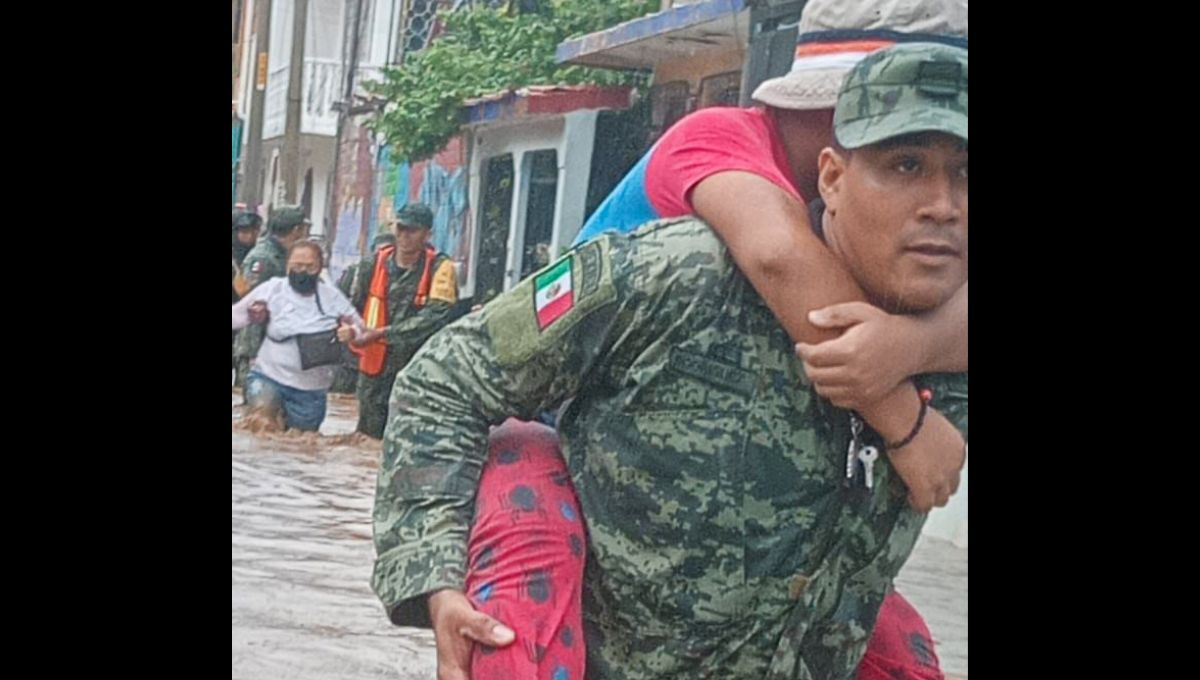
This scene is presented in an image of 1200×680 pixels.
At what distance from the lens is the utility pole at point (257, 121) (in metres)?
4.62

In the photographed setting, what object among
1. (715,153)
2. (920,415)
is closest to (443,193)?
(715,153)

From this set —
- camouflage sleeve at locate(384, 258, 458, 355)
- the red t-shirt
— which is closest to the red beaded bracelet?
the red t-shirt

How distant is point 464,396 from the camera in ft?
13.7

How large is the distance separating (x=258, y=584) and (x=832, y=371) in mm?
1609

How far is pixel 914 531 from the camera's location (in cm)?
407

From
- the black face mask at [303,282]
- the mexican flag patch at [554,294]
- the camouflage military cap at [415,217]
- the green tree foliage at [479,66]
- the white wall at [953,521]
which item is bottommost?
the white wall at [953,521]

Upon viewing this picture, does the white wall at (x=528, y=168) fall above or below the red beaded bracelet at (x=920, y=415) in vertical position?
above

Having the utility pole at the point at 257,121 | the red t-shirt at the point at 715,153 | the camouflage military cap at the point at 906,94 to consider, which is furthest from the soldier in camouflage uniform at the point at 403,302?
the camouflage military cap at the point at 906,94

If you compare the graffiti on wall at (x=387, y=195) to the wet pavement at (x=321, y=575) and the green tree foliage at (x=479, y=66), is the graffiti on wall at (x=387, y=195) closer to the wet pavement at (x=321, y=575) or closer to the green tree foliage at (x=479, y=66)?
the green tree foliage at (x=479, y=66)

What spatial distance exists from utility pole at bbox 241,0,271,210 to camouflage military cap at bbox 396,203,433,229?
40 centimetres

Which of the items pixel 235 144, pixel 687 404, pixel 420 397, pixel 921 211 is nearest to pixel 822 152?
pixel 921 211

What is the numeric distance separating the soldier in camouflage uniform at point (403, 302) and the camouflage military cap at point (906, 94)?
1.05 metres

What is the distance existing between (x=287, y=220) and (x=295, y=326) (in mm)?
269

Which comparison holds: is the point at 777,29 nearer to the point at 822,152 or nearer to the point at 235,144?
the point at 822,152
